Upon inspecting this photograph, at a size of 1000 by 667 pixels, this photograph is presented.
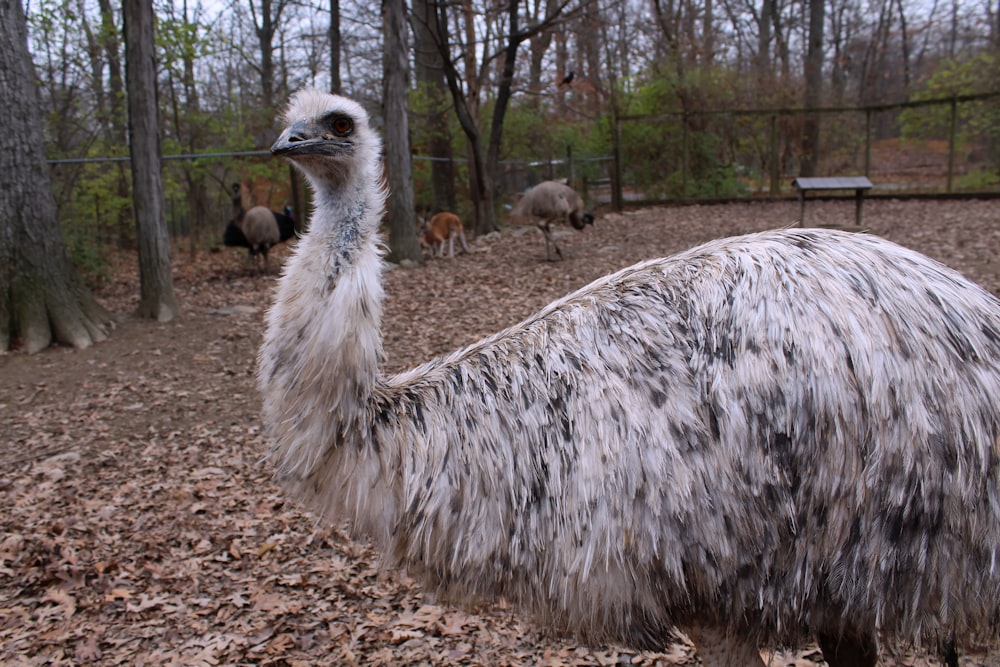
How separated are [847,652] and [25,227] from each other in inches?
282

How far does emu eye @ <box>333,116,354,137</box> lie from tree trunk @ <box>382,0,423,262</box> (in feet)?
27.4

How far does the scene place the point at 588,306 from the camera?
223 centimetres

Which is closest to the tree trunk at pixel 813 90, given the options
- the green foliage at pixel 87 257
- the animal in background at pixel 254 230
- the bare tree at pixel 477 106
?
the bare tree at pixel 477 106

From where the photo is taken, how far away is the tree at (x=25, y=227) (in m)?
6.85

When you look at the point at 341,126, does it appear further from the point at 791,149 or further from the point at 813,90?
the point at 813,90

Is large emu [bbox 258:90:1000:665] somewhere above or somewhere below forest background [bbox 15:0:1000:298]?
below

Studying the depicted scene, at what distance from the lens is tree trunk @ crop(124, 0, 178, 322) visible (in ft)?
25.4

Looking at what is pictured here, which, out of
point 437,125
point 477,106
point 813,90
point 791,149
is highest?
point 813,90

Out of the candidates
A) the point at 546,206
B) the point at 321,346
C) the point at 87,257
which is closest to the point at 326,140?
the point at 321,346

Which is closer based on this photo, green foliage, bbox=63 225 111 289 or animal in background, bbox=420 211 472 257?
green foliage, bbox=63 225 111 289

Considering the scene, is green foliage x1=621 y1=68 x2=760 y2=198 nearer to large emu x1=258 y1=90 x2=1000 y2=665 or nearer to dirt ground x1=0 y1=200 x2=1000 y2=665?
dirt ground x1=0 y1=200 x2=1000 y2=665

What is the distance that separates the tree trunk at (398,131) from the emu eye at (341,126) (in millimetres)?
8344

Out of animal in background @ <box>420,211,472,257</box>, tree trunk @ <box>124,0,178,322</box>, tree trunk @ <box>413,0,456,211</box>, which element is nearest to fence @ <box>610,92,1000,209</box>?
tree trunk @ <box>413,0,456,211</box>

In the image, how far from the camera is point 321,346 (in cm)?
218
